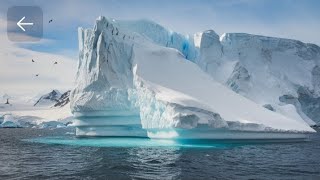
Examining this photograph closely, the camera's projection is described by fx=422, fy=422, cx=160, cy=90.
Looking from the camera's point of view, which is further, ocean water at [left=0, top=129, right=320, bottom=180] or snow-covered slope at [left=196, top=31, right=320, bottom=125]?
snow-covered slope at [left=196, top=31, right=320, bottom=125]

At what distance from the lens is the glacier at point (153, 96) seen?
23.1m

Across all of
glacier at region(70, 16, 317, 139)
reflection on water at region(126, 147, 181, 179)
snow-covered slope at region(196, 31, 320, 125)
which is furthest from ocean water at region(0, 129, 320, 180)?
snow-covered slope at region(196, 31, 320, 125)

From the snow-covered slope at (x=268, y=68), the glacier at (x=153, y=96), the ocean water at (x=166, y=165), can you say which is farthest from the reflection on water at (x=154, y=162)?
the snow-covered slope at (x=268, y=68)

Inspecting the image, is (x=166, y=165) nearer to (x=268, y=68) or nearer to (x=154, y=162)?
Answer: (x=154, y=162)

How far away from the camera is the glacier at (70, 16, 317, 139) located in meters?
23.1

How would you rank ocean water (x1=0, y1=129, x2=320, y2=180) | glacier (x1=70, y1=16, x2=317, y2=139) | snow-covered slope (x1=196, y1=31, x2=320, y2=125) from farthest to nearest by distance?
snow-covered slope (x1=196, y1=31, x2=320, y2=125), glacier (x1=70, y1=16, x2=317, y2=139), ocean water (x1=0, y1=129, x2=320, y2=180)

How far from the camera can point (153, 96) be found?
2480 centimetres

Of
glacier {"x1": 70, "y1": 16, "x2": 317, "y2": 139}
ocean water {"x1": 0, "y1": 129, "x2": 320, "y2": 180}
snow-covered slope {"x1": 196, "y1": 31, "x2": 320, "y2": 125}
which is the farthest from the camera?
snow-covered slope {"x1": 196, "y1": 31, "x2": 320, "y2": 125}

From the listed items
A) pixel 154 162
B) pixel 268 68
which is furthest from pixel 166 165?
pixel 268 68

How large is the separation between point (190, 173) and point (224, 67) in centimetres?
3104

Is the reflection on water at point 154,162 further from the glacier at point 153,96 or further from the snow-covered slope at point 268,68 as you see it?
the snow-covered slope at point 268,68

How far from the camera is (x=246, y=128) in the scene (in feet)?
77.4

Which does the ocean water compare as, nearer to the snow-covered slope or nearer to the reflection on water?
the reflection on water

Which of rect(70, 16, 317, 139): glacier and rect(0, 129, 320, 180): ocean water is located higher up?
rect(70, 16, 317, 139): glacier
